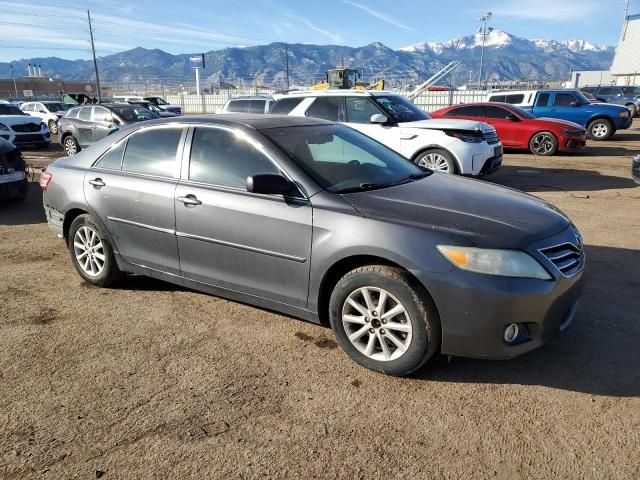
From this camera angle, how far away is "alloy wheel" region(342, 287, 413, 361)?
3045mm

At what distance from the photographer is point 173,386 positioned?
306 centimetres

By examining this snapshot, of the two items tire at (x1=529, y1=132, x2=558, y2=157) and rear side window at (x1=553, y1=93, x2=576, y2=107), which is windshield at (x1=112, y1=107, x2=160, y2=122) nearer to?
tire at (x1=529, y1=132, x2=558, y2=157)

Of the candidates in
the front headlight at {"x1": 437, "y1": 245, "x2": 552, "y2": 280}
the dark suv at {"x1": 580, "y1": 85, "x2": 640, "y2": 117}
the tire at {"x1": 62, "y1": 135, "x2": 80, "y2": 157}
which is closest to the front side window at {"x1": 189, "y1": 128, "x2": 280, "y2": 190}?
the front headlight at {"x1": 437, "y1": 245, "x2": 552, "y2": 280}

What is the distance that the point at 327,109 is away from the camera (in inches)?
369

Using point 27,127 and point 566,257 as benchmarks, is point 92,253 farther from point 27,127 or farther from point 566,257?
point 27,127

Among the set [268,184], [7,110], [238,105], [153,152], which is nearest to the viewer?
[268,184]

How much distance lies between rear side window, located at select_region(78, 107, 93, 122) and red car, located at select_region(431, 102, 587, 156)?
1062 centimetres

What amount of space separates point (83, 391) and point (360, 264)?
1.86 metres

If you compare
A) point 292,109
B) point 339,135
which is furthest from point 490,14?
point 339,135

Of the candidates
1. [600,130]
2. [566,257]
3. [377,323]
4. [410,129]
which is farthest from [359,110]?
[600,130]

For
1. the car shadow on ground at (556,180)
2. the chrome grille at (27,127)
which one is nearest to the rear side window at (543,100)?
the car shadow on ground at (556,180)

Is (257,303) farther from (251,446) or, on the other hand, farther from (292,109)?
(292,109)

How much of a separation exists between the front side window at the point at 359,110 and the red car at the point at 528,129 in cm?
551

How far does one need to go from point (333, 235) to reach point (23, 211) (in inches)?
266
